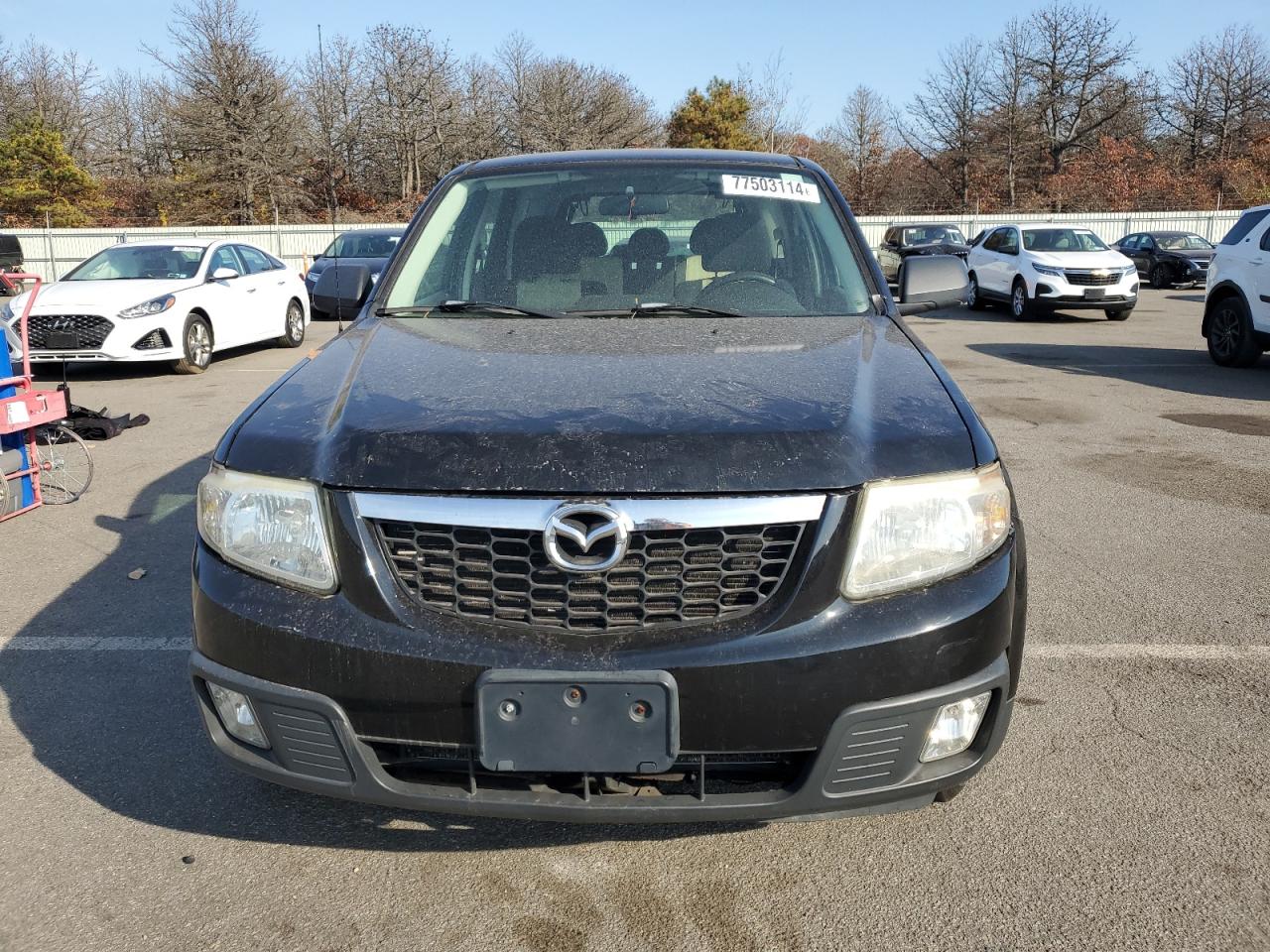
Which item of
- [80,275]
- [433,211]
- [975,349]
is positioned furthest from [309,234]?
[433,211]

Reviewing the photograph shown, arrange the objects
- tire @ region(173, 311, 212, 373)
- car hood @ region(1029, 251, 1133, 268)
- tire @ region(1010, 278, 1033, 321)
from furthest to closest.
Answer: tire @ region(1010, 278, 1033, 321) → car hood @ region(1029, 251, 1133, 268) → tire @ region(173, 311, 212, 373)

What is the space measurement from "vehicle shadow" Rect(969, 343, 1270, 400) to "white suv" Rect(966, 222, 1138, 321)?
3332 mm

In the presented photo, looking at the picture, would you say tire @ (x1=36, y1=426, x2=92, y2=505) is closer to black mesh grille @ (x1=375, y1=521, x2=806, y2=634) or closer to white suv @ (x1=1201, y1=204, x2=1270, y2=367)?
black mesh grille @ (x1=375, y1=521, x2=806, y2=634)

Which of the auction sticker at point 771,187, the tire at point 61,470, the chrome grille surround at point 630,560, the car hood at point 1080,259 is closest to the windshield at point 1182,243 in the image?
the car hood at point 1080,259

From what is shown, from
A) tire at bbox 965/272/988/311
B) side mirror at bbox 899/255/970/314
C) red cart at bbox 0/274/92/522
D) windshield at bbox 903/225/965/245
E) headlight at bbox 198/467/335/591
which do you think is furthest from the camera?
windshield at bbox 903/225/965/245

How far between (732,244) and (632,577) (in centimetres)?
185

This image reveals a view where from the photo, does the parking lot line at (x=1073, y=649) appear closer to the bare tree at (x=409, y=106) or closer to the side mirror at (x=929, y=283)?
the side mirror at (x=929, y=283)

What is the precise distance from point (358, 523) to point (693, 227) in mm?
1924

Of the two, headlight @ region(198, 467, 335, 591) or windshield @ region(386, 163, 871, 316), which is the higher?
windshield @ region(386, 163, 871, 316)

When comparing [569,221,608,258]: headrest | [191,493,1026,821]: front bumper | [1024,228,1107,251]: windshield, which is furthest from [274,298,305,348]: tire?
[191,493,1026,821]: front bumper

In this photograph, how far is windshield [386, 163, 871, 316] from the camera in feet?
11.5

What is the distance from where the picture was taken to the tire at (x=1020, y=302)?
18297 millimetres

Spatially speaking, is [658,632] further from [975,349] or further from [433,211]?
[975,349]

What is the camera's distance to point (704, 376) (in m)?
2.59
